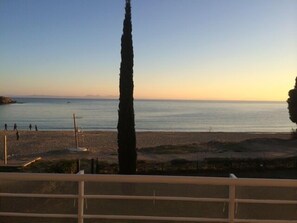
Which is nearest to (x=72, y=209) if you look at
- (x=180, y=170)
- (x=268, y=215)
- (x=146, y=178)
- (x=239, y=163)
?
(x=268, y=215)

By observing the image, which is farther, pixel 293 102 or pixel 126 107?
pixel 293 102

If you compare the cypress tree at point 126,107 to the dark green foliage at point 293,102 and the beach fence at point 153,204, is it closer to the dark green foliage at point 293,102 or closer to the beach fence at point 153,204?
the beach fence at point 153,204

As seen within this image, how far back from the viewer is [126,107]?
38.0 ft

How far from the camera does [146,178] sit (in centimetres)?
287

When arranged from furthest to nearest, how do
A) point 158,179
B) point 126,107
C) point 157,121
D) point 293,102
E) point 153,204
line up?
1. point 157,121
2. point 293,102
3. point 126,107
4. point 153,204
5. point 158,179

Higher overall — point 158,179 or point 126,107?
point 126,107

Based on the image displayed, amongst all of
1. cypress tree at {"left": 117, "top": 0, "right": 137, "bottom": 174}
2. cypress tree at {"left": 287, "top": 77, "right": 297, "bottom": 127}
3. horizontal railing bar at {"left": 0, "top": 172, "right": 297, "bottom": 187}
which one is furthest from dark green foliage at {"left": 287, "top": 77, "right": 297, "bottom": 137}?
horizontal railing bar at {"left": 0, "top": 172, "right": 297, "bottom": 187}

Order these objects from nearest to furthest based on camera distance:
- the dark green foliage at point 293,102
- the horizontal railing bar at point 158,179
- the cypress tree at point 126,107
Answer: the horizontal railing bar at point 158,179
the cypress tree at point 126,107
the dark green foliage at point 293,102

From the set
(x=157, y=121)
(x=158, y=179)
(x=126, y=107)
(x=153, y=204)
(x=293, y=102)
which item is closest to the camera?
(x=158, y=179)

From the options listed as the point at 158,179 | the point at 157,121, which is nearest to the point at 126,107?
the point at 158,179

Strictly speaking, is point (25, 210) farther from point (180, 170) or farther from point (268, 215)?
point (180, 170)

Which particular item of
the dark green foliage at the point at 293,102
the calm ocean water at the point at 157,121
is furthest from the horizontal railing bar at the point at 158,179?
the calm ocean water at the point at 157,121

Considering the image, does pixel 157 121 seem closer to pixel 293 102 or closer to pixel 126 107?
pixel 293 102

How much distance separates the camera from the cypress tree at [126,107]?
1155cm
